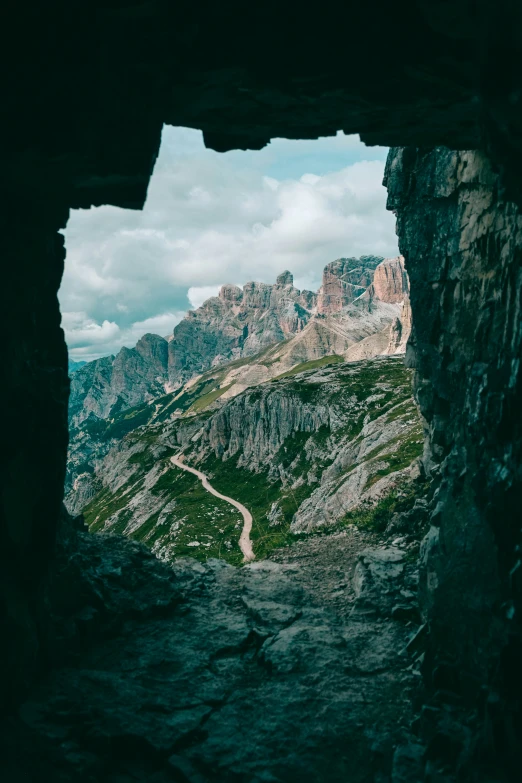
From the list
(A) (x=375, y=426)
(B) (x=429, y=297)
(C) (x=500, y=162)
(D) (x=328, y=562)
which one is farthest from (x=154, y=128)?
(A) (x=375, y=426)

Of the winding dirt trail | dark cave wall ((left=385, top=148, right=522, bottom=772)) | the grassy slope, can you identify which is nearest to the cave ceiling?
dark cave wall ((left=385, top=148, right=522, bottom=772))

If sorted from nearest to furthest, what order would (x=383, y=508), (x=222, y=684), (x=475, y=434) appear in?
(x=475, y=434), (x=222, y=684), (x=383, y=508)

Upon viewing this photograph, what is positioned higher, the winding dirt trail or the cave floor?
the cave floor

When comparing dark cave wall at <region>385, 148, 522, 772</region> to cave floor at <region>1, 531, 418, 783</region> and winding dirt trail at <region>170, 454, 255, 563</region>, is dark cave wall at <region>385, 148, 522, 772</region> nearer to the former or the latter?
cave floor at <region>1, 531, 418, 783</region>

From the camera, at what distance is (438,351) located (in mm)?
23328

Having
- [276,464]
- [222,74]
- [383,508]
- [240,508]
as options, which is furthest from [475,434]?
[276,464]

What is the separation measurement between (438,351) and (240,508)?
234 ft

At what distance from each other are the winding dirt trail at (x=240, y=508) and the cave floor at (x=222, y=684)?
25704mm

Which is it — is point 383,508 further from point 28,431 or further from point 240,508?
point 240,508

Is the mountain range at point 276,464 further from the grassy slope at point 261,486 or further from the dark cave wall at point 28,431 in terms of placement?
the dark cave wall at point 28,431

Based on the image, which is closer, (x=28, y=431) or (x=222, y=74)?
(x=222, y=74)

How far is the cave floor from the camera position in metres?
15.2

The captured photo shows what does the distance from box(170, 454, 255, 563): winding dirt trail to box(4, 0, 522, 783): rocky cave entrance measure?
33164mm

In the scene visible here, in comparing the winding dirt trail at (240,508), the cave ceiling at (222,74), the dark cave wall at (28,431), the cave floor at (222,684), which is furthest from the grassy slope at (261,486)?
the cave ceiling at (222,74)
